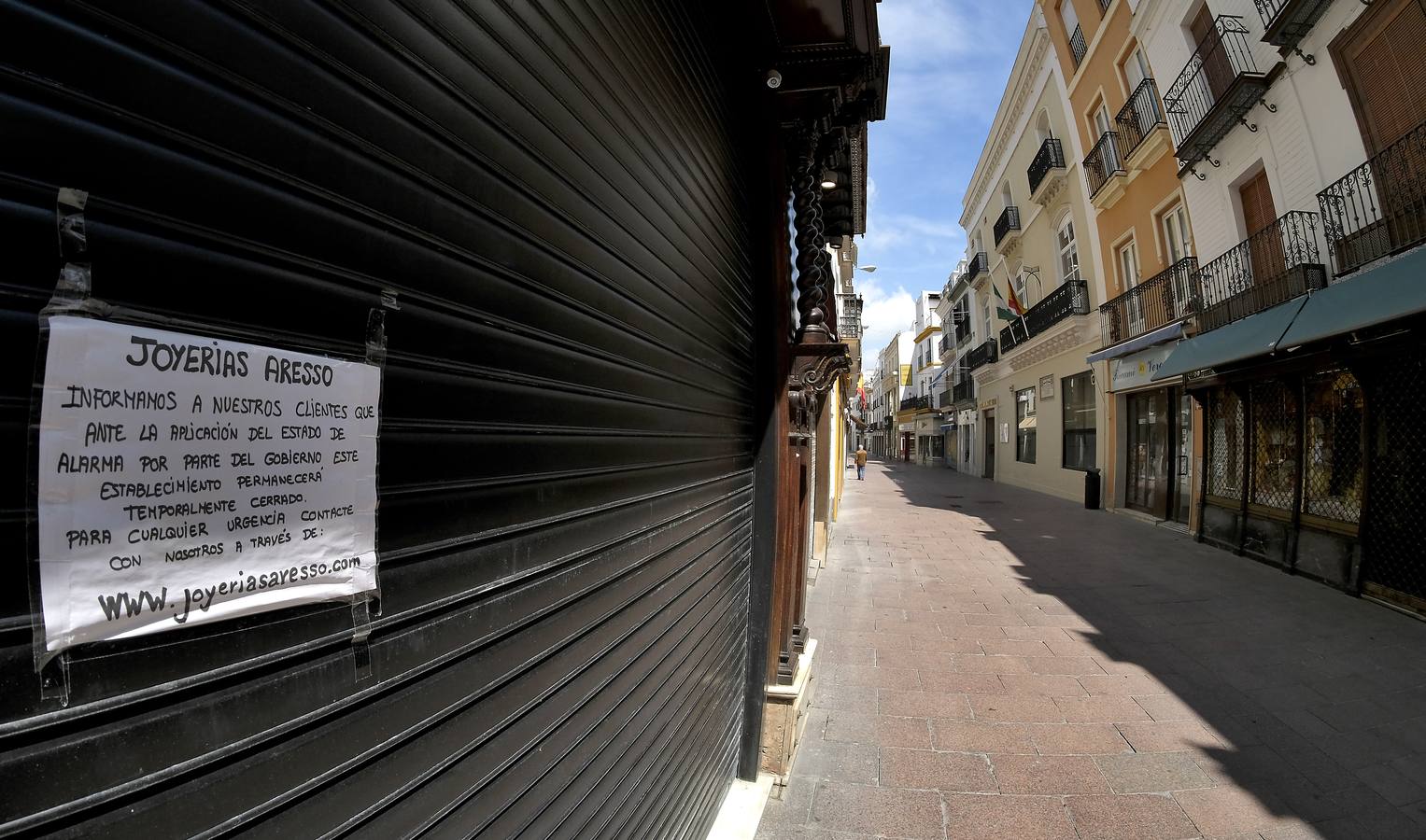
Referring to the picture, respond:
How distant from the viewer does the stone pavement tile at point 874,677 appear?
4398mm

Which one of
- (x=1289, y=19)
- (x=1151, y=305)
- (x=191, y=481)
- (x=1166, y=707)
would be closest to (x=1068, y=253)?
(x=1151, y=305)

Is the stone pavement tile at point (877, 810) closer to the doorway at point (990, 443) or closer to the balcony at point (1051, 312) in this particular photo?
the balcony at point (1051, 312)

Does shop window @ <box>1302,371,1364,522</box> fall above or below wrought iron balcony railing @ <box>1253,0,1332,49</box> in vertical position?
below

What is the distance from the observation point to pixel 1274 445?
8281 millimetres

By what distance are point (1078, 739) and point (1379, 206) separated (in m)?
7.45

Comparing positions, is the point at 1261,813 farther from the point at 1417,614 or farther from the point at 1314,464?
the point at 1314,464

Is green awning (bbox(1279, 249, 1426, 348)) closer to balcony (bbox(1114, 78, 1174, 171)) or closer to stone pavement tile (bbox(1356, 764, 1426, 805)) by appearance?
stone pavement tile (bbox(1356, 764, 1426, 805))

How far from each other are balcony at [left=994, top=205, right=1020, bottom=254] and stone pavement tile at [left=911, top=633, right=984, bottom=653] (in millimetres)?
18529

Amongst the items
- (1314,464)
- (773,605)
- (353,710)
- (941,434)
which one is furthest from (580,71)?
(941,434)

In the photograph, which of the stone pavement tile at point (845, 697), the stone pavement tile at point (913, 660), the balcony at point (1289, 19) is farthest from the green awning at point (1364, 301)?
the stone pavement tile at point (845, 697)

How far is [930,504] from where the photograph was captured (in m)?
15.7

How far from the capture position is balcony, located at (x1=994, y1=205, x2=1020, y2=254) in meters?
19.8

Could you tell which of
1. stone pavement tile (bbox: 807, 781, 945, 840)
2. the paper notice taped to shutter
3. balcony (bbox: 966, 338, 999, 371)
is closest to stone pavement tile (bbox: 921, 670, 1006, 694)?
stone pavement tile (bbox: 807, 781, 945, 840)

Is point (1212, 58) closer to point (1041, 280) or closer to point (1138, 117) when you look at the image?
point (1138, 117)
